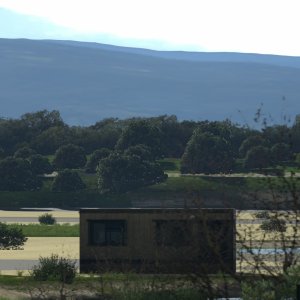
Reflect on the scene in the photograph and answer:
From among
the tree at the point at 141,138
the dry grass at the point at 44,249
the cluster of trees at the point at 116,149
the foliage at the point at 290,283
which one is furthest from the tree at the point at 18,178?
the foliage at the point at 290,283

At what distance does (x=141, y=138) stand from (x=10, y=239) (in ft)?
210

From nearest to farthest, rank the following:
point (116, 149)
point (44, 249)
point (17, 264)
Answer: point (17, 264) → point (44, 249) → point (116, 149)

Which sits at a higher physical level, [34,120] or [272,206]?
[272,206]

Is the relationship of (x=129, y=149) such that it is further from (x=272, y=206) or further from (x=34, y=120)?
(x=272, y=206)

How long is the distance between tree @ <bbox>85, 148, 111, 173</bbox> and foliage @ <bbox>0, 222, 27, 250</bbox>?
58.3 meters

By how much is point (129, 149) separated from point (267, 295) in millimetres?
106925

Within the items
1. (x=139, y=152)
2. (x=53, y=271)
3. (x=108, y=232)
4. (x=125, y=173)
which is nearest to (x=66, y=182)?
(x=125, y=173)

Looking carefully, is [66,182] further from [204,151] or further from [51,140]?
[51,140]

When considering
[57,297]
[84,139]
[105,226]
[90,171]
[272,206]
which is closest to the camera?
[272,206]

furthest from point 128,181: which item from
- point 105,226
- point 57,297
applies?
point 57,297

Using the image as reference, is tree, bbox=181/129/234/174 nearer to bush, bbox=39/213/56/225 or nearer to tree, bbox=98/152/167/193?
tree, bbox=98/152/167/193

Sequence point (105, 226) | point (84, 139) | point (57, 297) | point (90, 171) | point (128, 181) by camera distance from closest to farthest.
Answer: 1. point (57, 297)
2. point (105, 226)
3. point (128, 181)
4. point (90, 171)
5. point (84, 139)

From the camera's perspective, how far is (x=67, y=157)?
416 ft

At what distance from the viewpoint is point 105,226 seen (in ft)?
152
